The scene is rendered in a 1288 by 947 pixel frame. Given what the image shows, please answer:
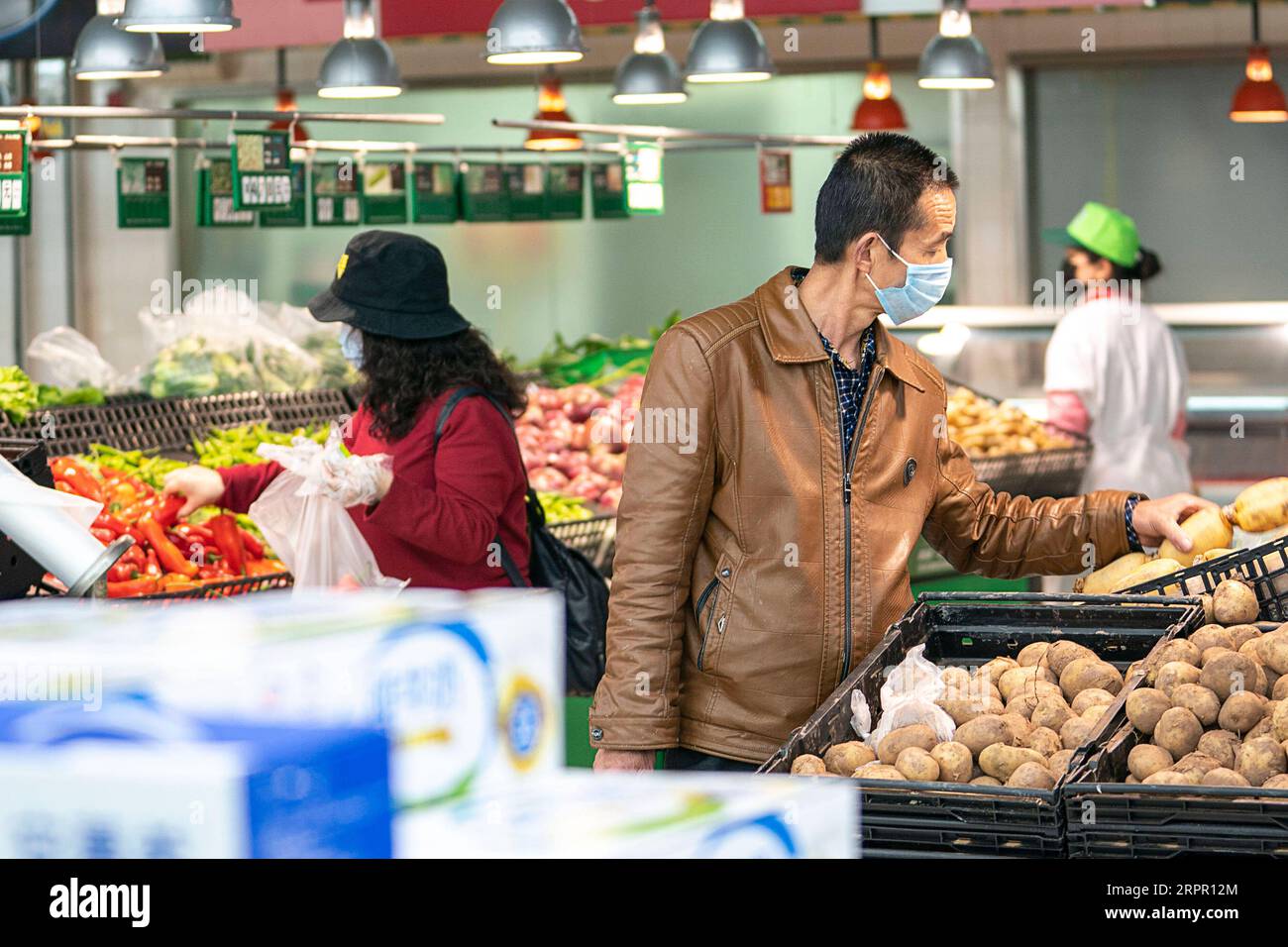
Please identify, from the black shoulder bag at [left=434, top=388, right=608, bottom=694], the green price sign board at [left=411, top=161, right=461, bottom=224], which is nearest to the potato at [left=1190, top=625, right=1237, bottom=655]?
the black shoulder bag at [left=434, top=388, right=608, bottom=694]

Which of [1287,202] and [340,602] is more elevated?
[1287,202]

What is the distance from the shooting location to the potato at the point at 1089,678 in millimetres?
2783

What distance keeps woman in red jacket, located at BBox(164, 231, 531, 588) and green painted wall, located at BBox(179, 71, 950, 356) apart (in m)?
7.56

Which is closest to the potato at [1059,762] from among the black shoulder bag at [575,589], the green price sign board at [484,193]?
Answer: the black shoulder bag at [575,589]

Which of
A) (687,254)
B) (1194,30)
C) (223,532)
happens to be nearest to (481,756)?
(223,532)

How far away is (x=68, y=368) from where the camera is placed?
6559 mm

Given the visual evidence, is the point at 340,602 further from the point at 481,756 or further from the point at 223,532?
the point at 223,532

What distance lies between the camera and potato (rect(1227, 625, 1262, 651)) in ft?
9.14

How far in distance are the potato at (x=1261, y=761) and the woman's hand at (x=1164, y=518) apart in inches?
35.6

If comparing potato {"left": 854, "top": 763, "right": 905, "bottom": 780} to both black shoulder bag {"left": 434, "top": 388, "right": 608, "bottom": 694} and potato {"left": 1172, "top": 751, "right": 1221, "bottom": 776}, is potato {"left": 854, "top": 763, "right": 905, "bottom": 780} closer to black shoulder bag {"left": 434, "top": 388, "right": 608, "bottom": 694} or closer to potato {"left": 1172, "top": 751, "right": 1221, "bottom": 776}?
potato {"left": 1172, "top": 751, "right": 1221, "bottom": 776}
